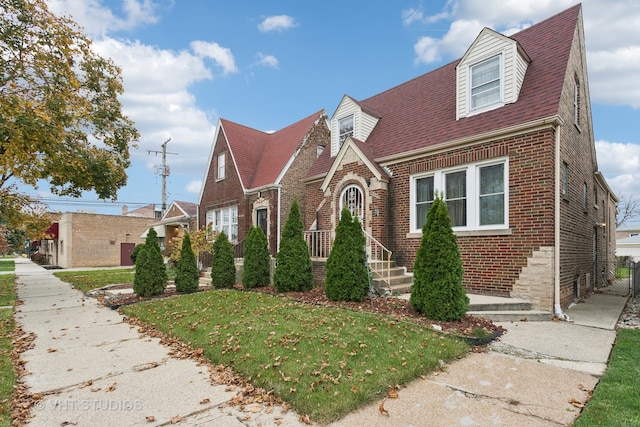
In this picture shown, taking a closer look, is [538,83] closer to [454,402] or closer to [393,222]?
[393,222]

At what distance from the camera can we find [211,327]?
251 inches

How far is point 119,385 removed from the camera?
166 inches

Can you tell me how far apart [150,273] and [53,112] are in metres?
5.13

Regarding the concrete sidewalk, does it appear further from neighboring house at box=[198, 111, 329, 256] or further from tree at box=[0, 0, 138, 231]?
neighboring house at box=[198, 111, 329, 256]

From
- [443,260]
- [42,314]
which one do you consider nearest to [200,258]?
[42,314]

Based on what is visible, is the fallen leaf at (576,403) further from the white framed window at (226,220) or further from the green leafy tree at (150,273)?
the white framed window at (226,220)

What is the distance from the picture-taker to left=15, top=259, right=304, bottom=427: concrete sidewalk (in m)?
3.43

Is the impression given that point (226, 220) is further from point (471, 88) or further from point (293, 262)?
point (471, 88)

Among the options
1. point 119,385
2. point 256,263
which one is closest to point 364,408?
point 119,385

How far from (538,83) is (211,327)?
9442 millimetres

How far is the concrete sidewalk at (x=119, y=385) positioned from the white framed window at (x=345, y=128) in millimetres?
9510

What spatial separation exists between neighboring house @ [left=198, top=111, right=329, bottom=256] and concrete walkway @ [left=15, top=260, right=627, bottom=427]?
8661 mm

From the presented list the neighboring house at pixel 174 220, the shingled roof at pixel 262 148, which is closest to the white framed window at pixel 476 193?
the shingled roof at pixel 262 148

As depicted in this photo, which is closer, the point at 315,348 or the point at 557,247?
the point at 315,348
